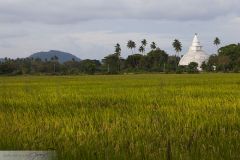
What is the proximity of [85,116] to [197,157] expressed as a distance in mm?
3222

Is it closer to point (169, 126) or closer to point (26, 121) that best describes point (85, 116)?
point (26, 121)

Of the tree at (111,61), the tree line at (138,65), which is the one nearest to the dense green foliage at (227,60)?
the tree line at (138,65)

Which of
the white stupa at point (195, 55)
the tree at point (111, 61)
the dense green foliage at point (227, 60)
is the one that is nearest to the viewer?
the dense green foliage at point (227, 60)

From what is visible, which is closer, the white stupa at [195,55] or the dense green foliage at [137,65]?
the dense green foliage at [137,65]

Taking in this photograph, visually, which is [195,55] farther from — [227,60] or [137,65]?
[227,60]

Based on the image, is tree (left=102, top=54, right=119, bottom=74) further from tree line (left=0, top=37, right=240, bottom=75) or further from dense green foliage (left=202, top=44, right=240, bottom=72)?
dense green foliage (left=202, top=44, right=240, bottom=72)

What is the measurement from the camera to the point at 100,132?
5.81 meters

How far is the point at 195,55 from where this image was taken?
10775 centimetres

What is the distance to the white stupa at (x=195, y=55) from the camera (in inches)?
4131

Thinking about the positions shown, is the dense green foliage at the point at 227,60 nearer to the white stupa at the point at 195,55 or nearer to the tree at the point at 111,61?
the white stupa at the point at 195,55

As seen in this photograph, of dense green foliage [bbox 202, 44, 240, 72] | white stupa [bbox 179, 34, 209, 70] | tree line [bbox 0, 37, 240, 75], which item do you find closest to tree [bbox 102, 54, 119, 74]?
tree line [bbox 0, 37, 240, 75]

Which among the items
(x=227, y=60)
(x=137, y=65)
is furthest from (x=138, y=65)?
(x=227, y=60)

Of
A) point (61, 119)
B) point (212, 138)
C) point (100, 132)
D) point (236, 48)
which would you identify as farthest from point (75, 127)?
point (236, 48)

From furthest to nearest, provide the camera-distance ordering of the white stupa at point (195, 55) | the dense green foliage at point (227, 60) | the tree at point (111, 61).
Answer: the white stupa at point (195, 55)
the tree at point (111, 61)
the dense green foliage at point (227, 60)
